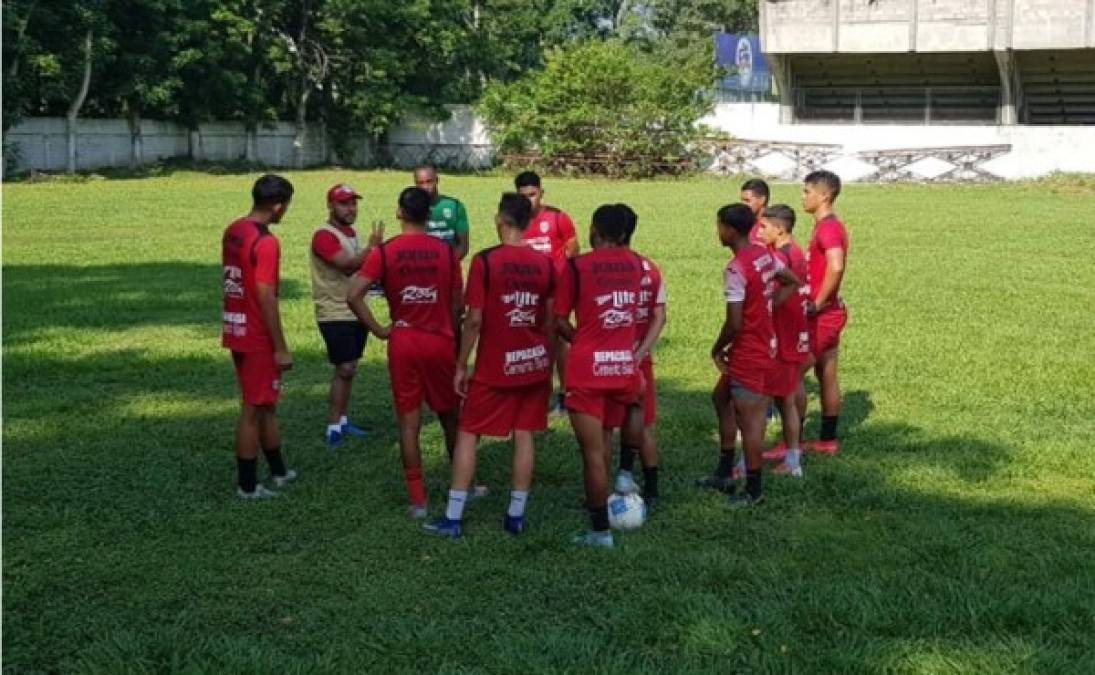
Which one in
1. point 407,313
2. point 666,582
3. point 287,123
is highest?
point 287,123

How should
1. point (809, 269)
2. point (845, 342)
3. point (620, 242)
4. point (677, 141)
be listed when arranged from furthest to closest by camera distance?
point (677, 141), point (845, 342), point (809, 269), point (620, 242)

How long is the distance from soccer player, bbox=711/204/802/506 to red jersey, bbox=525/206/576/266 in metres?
2.12

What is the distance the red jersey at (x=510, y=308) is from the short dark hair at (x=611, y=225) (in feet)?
1.04

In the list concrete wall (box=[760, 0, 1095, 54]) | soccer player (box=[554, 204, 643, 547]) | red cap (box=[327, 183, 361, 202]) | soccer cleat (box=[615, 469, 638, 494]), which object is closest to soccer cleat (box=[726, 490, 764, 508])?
soccer cleat (box=[615, 469, 638, 494])

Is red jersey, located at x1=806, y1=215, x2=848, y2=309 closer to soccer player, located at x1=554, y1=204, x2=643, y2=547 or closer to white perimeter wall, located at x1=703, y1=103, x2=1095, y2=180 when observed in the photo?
soccer player, located at x1=554, y1=204, x2=643, y2=547

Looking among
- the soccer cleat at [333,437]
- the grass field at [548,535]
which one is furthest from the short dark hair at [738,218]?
the soccer cleat at [333,437]

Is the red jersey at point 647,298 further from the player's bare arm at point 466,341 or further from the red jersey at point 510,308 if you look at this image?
the player's bare arm at point 466,341

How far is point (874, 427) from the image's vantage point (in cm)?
877

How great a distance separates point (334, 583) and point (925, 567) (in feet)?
9.12

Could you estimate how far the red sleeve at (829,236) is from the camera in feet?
25.5

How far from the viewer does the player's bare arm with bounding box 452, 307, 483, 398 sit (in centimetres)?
607

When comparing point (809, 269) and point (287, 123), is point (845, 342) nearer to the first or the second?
point (809, 269)

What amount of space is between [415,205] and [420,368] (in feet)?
2.85

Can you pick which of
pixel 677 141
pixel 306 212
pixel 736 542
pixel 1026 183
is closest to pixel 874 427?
pixel 736 542
